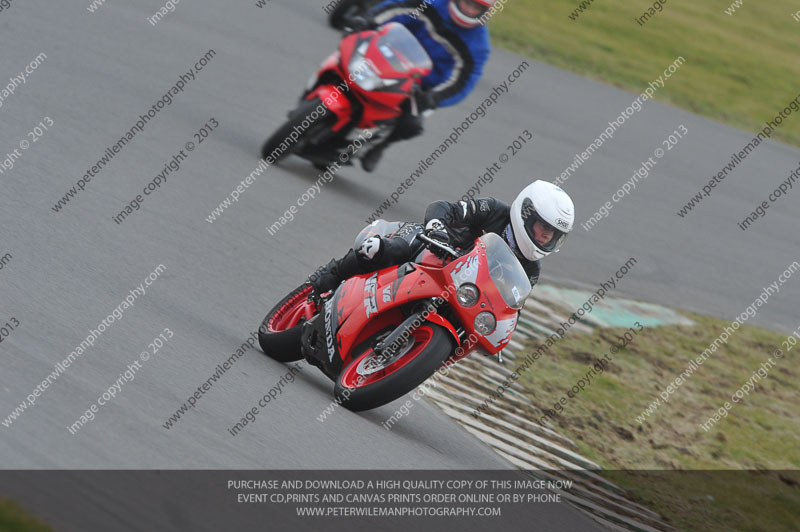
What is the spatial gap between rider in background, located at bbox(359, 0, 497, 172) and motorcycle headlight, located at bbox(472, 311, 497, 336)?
16.3 ft

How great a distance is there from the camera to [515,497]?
20.9 feet

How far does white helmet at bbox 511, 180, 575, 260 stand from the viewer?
6688 mm

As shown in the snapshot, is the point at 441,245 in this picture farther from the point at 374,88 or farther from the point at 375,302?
the point at 374,88

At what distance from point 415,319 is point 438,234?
59 cm

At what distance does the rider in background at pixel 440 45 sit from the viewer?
439 inches

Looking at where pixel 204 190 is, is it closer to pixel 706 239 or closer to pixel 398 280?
pixel 398 280

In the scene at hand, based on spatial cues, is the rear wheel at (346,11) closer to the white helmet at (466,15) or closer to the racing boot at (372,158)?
the white helmet at (466,15)

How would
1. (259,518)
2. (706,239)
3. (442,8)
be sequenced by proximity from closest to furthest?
(259,518), (442,8), (706,239)

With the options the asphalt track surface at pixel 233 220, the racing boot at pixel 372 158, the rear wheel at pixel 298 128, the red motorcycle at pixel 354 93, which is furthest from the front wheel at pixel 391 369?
the racing boot at pixel 372 158

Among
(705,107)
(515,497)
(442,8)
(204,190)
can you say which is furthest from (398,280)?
(705,107)

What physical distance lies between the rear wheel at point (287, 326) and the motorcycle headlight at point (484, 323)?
4.07 feet

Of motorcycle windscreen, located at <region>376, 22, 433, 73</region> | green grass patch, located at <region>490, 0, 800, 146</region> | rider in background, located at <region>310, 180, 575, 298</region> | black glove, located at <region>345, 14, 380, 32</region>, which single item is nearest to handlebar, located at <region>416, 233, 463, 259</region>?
rider in background, located at <region>310, 180, 575, 298</region>

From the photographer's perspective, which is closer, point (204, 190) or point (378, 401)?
point (378, 401)

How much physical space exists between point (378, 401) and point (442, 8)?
5944 millimetres
